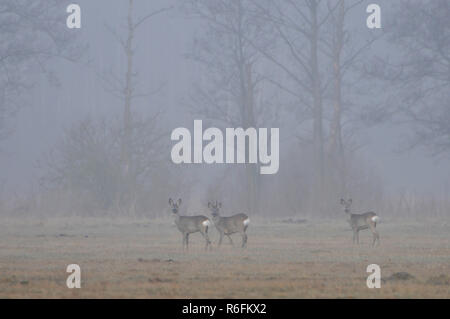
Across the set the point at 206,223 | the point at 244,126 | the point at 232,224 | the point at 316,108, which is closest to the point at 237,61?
the point at 244,126

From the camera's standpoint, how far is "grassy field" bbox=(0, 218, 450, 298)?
14258mm

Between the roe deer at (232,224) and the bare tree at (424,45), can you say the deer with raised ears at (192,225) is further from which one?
the bare tree at (424,45)

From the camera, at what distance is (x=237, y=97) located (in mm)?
44406

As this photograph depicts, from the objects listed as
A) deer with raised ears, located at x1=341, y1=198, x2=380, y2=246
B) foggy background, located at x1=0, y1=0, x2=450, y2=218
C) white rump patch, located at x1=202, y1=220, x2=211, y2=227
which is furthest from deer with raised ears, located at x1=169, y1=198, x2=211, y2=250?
foggy background, located at x1=0, y1=0, x2=450, y2=218

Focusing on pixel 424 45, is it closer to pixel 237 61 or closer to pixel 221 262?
pixel 237 61

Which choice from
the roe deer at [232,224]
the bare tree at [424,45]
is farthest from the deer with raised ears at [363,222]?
the bare tree at [424,45]

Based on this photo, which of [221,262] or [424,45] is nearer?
[221,262]

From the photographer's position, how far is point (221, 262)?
18.8 metres

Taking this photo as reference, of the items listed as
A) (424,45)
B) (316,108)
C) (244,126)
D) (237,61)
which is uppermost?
(237,61)

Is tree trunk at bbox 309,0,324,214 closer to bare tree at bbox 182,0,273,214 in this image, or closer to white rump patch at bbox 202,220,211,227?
bare tree at bbox 182,0,273,214

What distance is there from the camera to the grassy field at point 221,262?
14258mm
